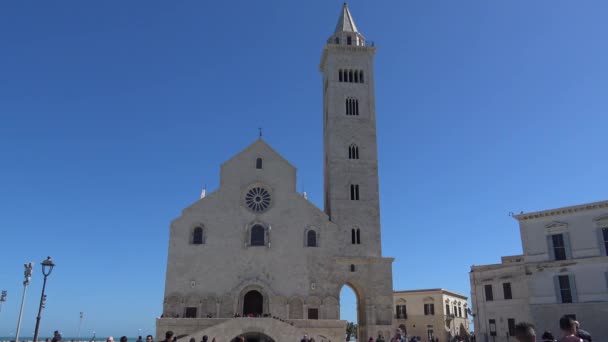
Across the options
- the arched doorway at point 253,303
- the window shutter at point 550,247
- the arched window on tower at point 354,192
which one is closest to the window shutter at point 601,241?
the window shutter at point 550,247

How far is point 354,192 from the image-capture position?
43.2 meters

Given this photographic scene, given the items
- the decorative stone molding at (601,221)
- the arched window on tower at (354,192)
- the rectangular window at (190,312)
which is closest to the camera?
the decorative stone molding at (601,221)

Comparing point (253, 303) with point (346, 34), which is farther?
point (346, 34)

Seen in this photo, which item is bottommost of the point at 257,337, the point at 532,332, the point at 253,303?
the point at 257,337

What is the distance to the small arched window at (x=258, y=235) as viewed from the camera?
132ft

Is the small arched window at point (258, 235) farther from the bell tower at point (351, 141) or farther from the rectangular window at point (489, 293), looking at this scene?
Result: the rectangular window at point (489, 293)

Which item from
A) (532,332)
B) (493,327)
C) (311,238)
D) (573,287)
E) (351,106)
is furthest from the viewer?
(351,106)

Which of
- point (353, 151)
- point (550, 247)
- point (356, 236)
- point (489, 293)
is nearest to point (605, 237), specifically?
point (550, 247)

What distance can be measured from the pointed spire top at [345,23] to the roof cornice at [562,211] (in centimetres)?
2315

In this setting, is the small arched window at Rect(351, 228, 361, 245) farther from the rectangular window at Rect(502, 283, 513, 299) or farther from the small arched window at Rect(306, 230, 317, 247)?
the rectangular window at Rect(502, 283, 513, 299)

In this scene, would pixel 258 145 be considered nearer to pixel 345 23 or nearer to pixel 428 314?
pixel 345 23

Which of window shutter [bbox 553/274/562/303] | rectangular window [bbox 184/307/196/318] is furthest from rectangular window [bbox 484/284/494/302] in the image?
rectangular window [bbox 184/307/196/318]

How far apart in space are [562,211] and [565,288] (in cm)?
529

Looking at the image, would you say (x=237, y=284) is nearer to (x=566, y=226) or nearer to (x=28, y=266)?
(x=28, y=266)
